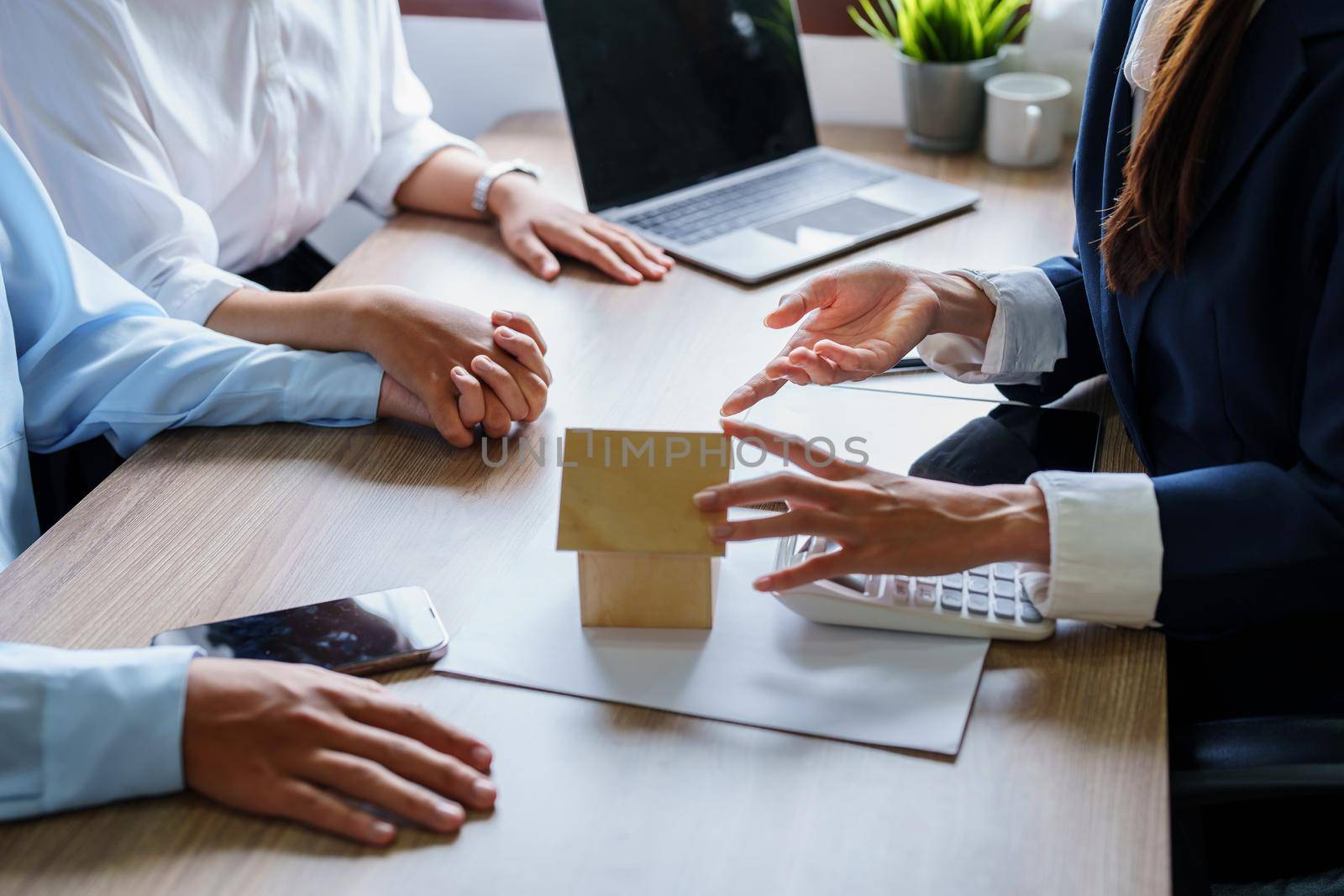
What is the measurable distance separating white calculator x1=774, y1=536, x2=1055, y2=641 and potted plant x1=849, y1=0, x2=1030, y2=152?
1.00 metres

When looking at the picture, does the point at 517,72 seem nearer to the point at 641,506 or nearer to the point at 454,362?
the point at 454,362

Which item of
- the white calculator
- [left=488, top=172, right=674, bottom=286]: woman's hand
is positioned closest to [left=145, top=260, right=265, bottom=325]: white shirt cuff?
[left=488, top=172, right=674, bottom=286]: woman's hand

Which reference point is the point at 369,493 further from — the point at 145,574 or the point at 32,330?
the point at 32,330

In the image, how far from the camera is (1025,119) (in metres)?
1.54

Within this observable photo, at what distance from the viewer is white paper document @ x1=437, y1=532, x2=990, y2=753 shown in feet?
2.27

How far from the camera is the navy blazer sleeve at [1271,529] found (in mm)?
728

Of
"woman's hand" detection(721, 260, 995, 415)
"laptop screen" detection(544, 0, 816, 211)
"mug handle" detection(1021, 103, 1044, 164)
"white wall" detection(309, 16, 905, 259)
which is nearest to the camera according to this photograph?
"woman's hand" detection(721, 260, 995, 415)

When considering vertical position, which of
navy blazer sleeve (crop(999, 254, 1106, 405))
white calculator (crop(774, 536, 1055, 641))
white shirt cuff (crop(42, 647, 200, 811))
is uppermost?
white shirt cuff (crop(42, 647, 200, 811))

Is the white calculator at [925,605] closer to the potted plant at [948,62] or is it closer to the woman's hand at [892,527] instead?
the woman's hand at [892,527]

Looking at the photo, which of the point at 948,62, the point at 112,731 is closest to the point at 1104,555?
the point at 112,731

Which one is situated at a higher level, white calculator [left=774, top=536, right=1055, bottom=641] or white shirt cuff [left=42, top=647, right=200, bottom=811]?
white shirt cuff [left=42, top=647, right=200, bottom=811]

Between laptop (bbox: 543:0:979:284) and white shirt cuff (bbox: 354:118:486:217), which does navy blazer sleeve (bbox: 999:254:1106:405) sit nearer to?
laptop (bbox: 543:0:979:284)

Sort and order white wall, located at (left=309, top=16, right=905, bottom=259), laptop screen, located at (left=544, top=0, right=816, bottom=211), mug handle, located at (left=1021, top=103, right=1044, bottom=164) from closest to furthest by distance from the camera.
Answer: laptop screen, located at (left=544, top=0, right=816, bottom=211) < mug handle, located at (left=1021, top=103, right=1044, bottom=164) < white wall, located at (left=309, top=16, right=905, bottom=259)

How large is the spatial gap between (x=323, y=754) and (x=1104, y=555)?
48 centimetres
